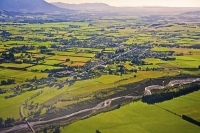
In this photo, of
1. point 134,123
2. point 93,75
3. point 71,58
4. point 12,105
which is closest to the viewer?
point 134,123

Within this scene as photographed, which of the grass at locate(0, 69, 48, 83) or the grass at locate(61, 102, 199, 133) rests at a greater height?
the grass at locate(0, 69, 48, 83)

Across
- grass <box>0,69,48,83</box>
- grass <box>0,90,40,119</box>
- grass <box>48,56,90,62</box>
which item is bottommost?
grass <box>0,90,40,119</box>

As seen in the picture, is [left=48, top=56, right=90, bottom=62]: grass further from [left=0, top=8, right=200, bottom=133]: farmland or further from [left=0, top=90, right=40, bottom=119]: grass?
[left=0, top=90, right=40, bottom=119]: grass

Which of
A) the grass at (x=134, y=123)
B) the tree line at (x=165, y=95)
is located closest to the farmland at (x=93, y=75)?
the grass at (x=134, y=123)

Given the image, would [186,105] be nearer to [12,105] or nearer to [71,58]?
[12,105]

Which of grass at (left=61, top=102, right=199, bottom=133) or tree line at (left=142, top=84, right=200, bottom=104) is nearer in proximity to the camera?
grass at (left=61, top=102, right=199, bottom=133)

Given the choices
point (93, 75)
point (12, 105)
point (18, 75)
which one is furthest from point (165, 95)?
point (18, 75)

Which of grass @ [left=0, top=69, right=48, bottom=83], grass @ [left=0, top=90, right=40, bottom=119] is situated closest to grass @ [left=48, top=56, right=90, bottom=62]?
grass @ [left=0, top=69, right=48, bottom=83]

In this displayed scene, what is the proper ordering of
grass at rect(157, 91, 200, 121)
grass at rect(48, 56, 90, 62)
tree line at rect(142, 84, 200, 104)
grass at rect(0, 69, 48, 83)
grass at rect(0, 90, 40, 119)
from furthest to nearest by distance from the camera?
grass at rect(48, 56, 90, 62), grass at rect(0, 69, 48, 83), tree line at rect(142, 84, 200, 104), grass at rect(0, 90, 40, 119), grass at rect(157, 91, 200, 121)

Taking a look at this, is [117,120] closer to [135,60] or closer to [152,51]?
[135,60]
